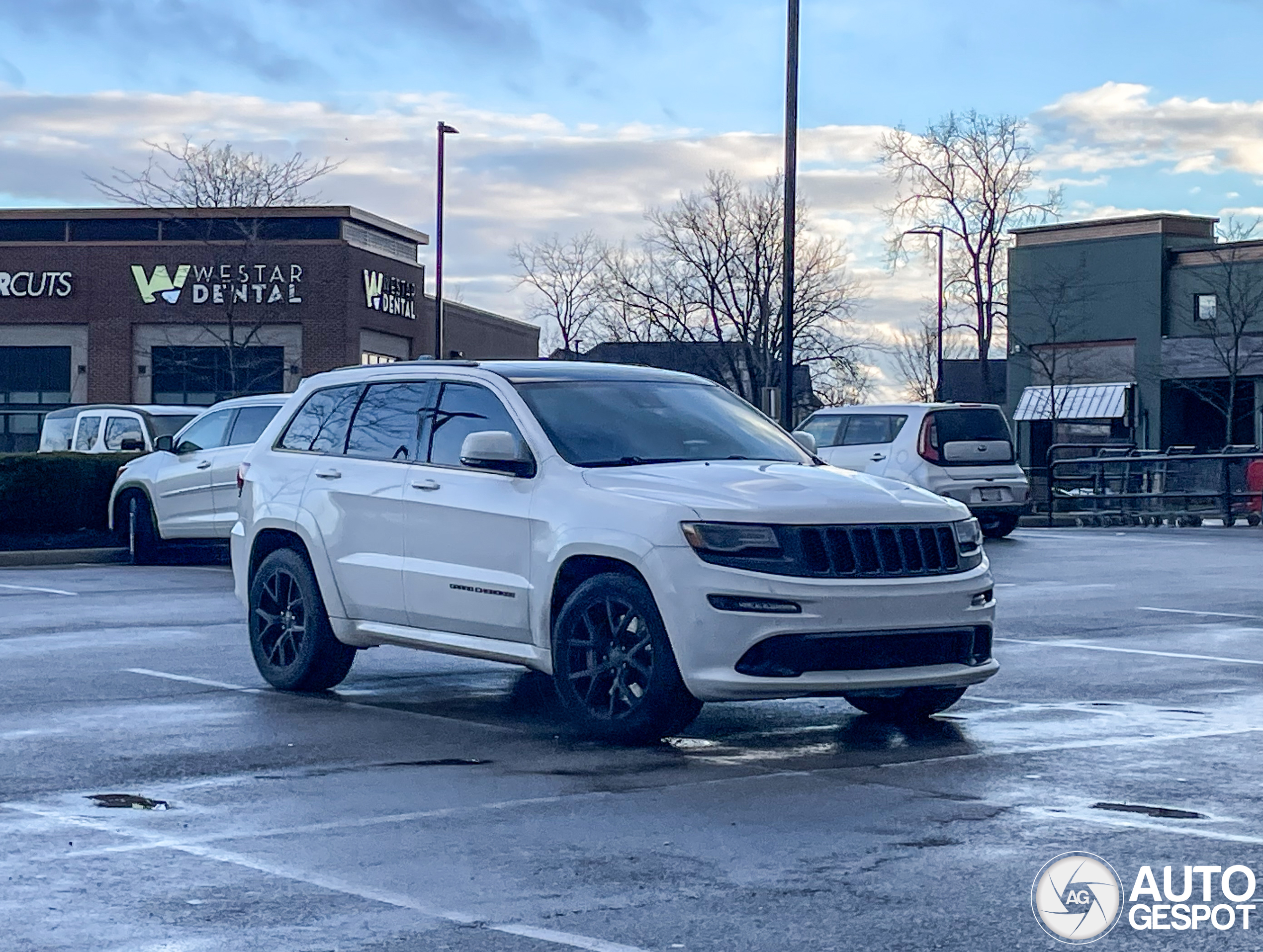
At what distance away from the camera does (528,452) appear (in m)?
8.82

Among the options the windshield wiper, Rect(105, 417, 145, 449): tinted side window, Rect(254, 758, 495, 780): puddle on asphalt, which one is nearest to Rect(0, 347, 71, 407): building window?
Rect(105, 417, 145, 449): tinted side window

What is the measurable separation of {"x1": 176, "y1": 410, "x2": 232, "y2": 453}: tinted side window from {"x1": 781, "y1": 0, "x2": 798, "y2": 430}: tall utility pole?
8.80 meters

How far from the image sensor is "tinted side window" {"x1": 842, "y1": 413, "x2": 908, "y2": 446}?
23062mm

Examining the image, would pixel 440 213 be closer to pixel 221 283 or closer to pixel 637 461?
pixel 221 283

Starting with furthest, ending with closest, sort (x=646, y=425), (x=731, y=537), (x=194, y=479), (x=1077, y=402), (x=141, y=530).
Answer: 1. (x=1077, y=402)
2. (x=141, y=530)
3. (x=194, y=479)
4. (x=646, y=425)
5. (x=731, y=537)

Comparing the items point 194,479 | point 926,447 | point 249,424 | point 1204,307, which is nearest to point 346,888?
point 249,424

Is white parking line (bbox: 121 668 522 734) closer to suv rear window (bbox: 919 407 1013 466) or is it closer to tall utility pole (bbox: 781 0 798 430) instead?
suv rear window (bbox: 919 407 1013 466)

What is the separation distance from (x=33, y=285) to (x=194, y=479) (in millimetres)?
40817

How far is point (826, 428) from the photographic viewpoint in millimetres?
24078

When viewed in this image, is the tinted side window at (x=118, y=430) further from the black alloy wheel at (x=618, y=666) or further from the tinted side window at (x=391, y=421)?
the black alloy wheel at (x=618, y=666)

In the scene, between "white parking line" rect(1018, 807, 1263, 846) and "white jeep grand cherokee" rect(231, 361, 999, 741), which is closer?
"white parking line" rect(1018, 807, 1263, 846)

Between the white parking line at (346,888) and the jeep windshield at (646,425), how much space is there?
3048 millimetres

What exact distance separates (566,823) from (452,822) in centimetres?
39

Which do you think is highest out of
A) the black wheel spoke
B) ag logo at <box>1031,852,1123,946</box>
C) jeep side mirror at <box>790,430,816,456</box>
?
jeep side mirror at <box>790,430,816,456</box>
